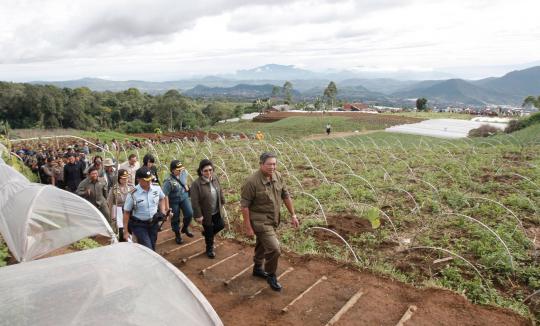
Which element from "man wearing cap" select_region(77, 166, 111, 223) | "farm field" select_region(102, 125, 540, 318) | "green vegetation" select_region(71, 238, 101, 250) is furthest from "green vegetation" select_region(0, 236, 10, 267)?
"farm field" select_region(102, 125, 540, 318)

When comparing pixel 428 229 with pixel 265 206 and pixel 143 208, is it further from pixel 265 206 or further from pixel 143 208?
pixel 143 208

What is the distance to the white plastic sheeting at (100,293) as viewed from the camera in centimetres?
228

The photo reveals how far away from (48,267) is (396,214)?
6841 millimetres

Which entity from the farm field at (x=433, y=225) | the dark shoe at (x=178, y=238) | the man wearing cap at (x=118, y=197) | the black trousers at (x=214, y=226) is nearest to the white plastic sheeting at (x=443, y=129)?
the farm field at (x=433, y=225)

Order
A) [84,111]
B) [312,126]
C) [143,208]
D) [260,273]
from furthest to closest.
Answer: [84,111] < [312,126] < [260,273] < [143,208]

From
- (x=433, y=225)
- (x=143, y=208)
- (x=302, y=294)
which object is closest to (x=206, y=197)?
(x=143, y=208)

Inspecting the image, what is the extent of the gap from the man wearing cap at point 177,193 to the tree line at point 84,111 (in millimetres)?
40942

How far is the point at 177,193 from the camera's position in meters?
6.21

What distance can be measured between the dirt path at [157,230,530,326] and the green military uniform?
1.65 ft

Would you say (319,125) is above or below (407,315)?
below

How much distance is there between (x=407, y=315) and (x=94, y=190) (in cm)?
550

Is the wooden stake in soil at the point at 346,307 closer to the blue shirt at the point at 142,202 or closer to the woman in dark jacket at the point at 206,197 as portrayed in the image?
the woman in dark jacket at the point at 206,197

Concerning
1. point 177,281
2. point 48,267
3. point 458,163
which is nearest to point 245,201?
point 177,281

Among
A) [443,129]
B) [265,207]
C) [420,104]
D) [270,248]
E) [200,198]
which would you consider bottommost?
[443,129]
